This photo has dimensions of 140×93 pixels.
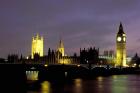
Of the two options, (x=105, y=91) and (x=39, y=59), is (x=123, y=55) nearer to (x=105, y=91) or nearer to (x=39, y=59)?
(x=39, y=59)

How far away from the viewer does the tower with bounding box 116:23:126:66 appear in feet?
478

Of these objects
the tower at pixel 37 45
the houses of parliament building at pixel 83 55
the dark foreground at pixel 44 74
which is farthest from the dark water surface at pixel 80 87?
the tower at pixel 37 45

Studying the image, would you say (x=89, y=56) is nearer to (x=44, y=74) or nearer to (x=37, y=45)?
(x=37, y=45)

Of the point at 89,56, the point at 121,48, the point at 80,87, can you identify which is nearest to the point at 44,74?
the point at 80,87

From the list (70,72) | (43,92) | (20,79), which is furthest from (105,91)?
(70,72)

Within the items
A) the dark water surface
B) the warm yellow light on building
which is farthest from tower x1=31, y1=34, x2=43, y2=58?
the dark water surface

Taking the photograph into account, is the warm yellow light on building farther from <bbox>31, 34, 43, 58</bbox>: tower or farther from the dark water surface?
the dark water surface

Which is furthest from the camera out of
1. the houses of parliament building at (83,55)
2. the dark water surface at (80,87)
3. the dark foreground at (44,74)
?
the houses of parliament building at (83,55)

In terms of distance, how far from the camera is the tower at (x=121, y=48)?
146 meters

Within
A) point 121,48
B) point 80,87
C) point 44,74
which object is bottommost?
point 80,87

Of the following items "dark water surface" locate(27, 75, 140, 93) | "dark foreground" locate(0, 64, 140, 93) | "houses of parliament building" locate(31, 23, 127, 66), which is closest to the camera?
"dark water surface" locate(27, 75, 140, 93)

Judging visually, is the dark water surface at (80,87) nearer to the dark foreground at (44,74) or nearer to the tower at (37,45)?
the dark foreground at (44,74)

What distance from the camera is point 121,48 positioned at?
486 feet

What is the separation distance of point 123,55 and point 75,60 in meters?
22.1
